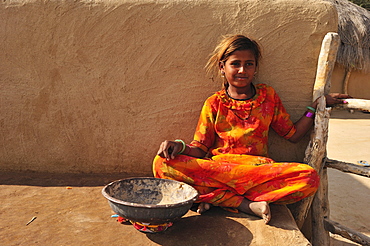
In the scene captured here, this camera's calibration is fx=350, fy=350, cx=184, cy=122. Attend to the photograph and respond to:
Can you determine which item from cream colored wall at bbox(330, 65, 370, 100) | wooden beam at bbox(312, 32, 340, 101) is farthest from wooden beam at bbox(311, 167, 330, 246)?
cream colored wall at bbox(330, 65, 370, 100)

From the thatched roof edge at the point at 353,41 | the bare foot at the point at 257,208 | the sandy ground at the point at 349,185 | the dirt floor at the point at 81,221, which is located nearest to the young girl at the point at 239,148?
the bare foot at the point at 257,208

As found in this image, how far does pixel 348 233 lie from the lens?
2350mm

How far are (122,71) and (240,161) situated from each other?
1.14 meters

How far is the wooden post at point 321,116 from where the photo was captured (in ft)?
7.66

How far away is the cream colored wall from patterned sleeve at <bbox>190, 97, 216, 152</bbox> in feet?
29.7

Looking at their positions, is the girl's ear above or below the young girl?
above

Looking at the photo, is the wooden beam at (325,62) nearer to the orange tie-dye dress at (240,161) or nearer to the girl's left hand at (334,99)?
the girl's left hand at (334,99)

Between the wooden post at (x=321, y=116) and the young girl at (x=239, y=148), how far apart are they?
2.9 inches

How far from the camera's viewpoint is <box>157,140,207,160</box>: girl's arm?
7.03 feet

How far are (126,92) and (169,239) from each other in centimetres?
129

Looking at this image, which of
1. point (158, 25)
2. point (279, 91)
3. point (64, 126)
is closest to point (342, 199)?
point (279, 91)

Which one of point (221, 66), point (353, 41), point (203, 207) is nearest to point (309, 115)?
point (221, 66)

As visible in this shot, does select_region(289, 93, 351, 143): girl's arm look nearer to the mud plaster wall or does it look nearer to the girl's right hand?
the mud plaster wall

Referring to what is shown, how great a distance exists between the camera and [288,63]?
250 centimetres
